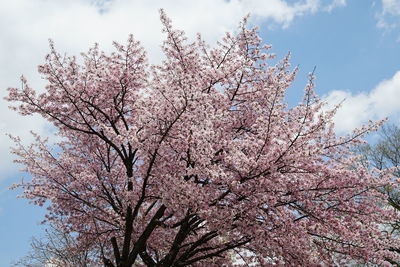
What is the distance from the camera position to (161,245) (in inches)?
516

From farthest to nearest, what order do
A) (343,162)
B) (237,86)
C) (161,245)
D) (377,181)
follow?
(161,245)
(237,86)
(343,162)
(377,181)

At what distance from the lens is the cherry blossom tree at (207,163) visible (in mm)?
8258

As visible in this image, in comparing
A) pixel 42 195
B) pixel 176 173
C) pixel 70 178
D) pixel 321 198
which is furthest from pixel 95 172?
pixel 321 198

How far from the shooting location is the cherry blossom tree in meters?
8.26

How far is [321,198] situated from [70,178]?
7469mm

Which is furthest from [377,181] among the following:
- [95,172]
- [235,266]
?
[95,172]

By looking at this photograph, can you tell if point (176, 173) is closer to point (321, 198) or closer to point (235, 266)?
point (321, 198)

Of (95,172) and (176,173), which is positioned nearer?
(176,173)

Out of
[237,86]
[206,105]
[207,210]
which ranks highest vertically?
[237,86]

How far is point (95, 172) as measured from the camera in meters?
12.4

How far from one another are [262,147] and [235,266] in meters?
6.07

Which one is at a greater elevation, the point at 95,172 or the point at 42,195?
the point at 95,172

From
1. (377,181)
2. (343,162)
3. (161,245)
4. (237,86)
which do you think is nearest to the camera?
(377,181)

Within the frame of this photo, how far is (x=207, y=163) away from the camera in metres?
7.91
